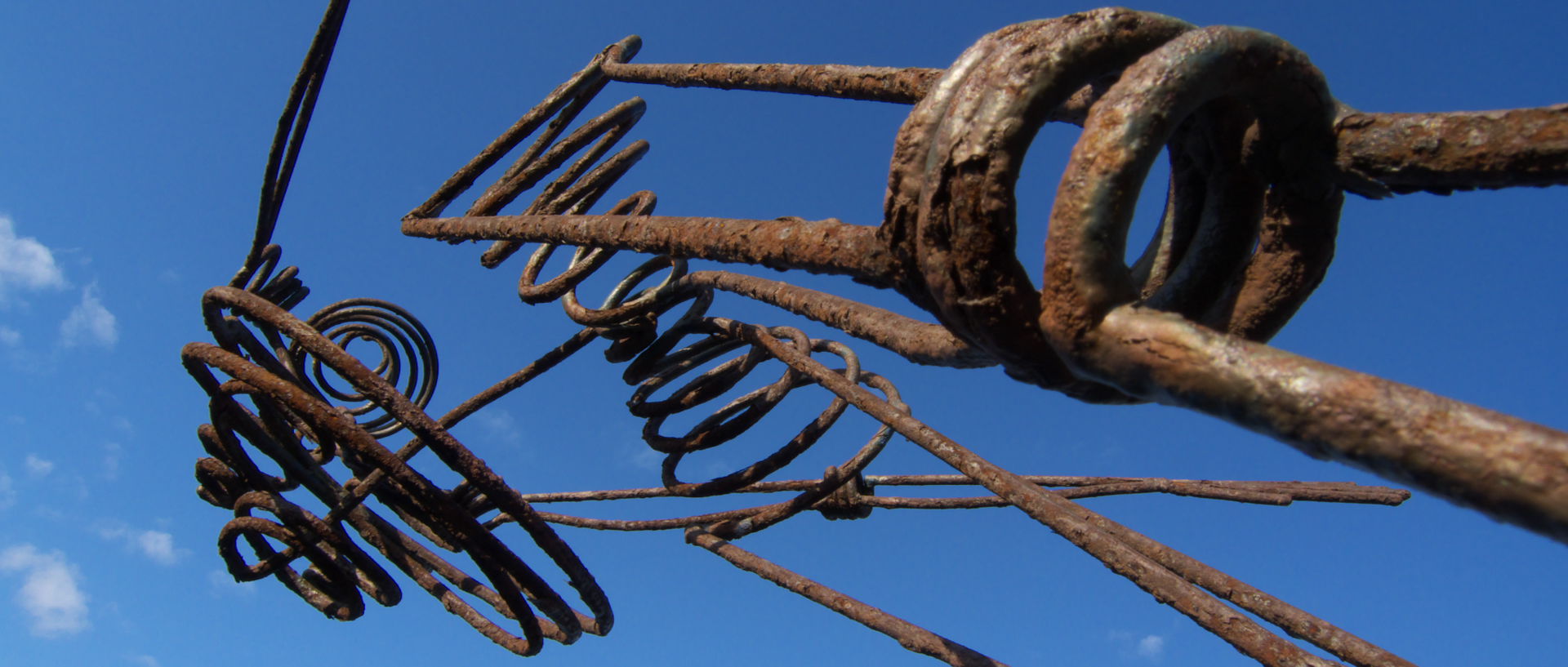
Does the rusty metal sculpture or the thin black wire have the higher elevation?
the thin black wire

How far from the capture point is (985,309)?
4.98 ft

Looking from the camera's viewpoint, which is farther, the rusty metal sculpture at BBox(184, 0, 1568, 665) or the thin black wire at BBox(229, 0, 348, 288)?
the thin black wire at BBox(229, 0, 348, 288)

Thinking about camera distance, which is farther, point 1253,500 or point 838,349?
point 838,349

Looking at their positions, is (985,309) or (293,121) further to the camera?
(293,121)

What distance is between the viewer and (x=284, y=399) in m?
3.38

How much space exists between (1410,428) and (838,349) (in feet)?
13.3

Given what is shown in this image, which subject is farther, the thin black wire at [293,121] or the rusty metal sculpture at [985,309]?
the thin black wire at [293,121]

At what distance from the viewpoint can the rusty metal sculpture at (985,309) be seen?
119 centimetres

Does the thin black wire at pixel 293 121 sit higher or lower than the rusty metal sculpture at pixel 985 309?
higher

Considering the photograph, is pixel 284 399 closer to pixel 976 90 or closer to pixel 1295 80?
pixel 976 90

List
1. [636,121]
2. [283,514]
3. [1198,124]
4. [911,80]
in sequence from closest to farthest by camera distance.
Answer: [1198,124] → [911,80] → [283,514] → [636,121]

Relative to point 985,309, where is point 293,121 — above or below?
above

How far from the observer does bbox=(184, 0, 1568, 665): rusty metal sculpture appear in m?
1.19

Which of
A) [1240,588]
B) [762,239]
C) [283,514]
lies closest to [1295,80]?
[762,239]
